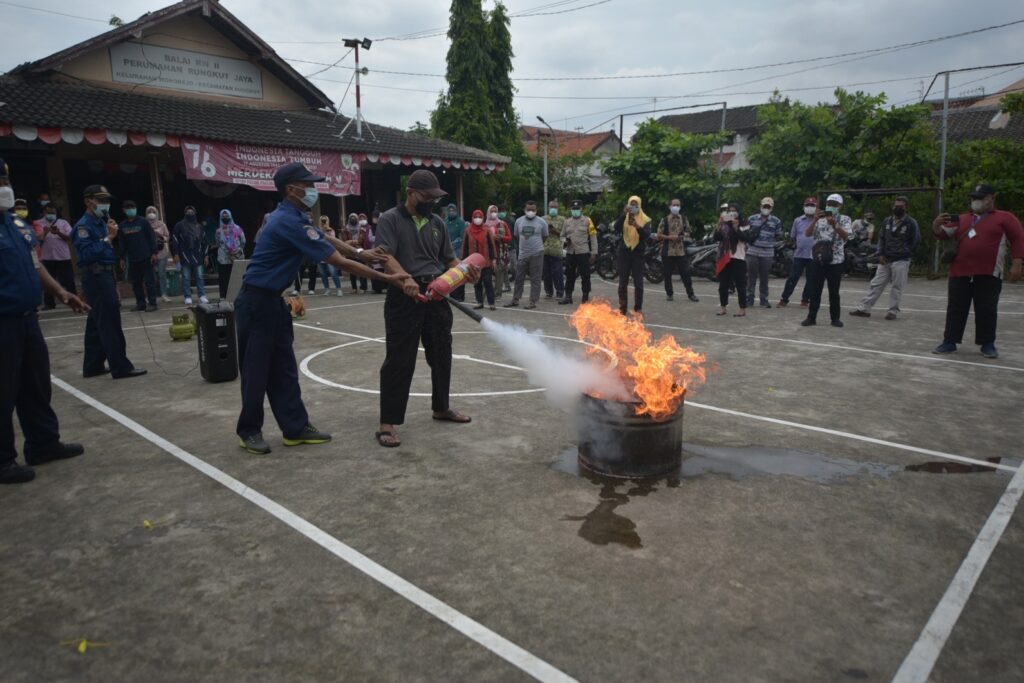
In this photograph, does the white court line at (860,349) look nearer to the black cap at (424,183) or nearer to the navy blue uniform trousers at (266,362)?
the black cap at (424,183)

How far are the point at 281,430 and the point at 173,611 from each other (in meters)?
2.64

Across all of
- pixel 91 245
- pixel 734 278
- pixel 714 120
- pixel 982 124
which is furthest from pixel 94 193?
pixel 714 120

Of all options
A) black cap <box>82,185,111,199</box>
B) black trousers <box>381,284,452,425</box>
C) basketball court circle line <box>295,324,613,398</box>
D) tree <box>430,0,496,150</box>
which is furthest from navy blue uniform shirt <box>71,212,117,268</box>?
tree <box>430,0,496,150</box>

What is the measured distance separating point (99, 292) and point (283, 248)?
13.2 feet

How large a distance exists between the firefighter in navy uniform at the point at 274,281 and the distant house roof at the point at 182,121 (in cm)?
1231

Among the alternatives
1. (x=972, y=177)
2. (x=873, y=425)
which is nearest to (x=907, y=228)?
(x=873, y=425)

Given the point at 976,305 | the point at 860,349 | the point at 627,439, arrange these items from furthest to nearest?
the point at 860,349, the point at 976,305, the point at 627,439

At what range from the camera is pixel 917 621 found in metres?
3.03

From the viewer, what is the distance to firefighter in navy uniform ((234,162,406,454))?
5.13 metres

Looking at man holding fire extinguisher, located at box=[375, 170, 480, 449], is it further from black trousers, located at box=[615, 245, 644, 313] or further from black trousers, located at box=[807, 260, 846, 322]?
black trousers, located at box=[807, 260, 846, 322]

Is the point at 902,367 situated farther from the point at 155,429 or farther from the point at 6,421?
the point at 6,421

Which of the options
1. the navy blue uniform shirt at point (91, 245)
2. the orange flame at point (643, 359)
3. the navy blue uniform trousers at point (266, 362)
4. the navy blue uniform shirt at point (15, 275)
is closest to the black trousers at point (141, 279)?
the navy blue uniform shirt at point (91, 245)

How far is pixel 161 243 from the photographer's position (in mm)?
15039

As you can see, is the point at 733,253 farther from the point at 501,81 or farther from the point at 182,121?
the point at 501,81
